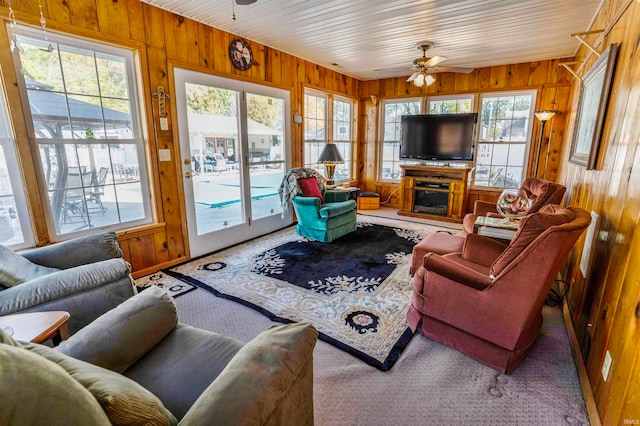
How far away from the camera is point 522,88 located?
16.1ft

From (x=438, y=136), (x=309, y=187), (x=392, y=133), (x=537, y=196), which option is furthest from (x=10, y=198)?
(x=392, y=133)

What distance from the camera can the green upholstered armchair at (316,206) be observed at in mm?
4020

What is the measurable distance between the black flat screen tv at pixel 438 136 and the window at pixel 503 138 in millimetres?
346

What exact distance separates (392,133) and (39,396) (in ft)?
20.7

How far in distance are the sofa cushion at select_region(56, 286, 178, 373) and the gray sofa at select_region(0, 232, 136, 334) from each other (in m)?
0.56

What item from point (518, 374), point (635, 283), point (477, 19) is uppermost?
point (477, 19)

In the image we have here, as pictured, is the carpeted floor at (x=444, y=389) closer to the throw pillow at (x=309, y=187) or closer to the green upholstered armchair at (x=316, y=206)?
the green upholstered armchair at (x=316, y=206)

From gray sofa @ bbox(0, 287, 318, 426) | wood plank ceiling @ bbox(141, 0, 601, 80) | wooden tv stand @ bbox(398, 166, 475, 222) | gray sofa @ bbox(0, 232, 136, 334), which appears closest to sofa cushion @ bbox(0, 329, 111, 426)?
gray sofa @ bbox(0, 287, 318, 426)

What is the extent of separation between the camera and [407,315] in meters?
2.30

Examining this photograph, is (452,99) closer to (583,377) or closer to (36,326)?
(583,377)

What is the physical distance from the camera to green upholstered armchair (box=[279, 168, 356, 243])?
13.2ft

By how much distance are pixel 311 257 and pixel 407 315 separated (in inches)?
58.7

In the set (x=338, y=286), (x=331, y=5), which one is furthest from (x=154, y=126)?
(x=338, y=286)

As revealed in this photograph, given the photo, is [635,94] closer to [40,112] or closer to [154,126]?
[154,126]
